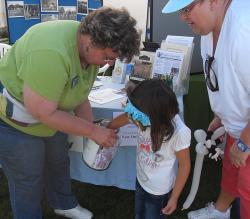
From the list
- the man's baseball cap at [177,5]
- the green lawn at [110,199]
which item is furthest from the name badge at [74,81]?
the green lawn at [110,199]

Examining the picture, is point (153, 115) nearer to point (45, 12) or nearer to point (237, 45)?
point (237, 45)

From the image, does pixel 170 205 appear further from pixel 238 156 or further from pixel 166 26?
pixel 166 26

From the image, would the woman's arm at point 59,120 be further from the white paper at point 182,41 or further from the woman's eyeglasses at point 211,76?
the white paper at point 182,41

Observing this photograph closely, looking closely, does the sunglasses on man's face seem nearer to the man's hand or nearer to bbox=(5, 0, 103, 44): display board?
the man's hand

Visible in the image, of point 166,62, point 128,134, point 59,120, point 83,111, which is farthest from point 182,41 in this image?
point 59,120

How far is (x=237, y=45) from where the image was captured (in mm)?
1022

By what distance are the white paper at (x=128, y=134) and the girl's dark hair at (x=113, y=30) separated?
61 centimetres

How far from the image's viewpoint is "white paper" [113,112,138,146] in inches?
67.1

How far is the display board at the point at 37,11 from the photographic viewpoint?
251cm

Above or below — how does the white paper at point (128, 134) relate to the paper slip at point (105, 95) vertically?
below

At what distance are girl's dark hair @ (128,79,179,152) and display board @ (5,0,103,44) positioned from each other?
4.73 ft

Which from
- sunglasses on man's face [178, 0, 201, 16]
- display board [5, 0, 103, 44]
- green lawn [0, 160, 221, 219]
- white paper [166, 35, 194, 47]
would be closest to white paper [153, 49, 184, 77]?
white paper [166, 35, 194, 47]

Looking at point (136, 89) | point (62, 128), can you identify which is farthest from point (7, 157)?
point (136, 89)

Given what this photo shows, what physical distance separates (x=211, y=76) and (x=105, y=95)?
0.69 metres
